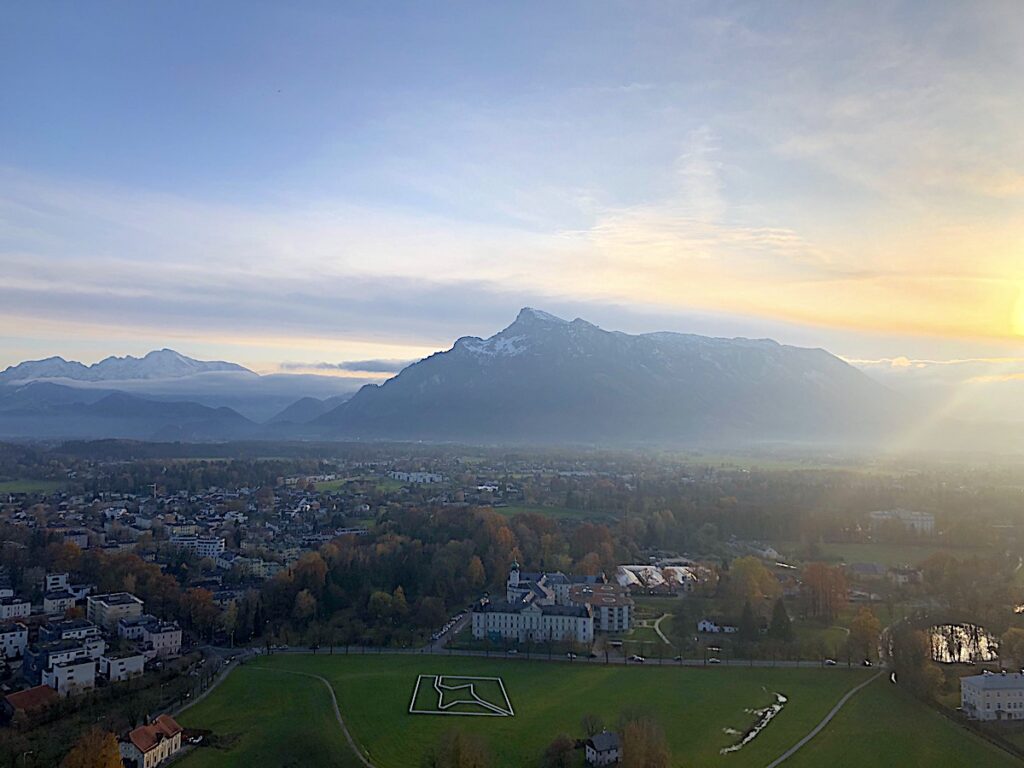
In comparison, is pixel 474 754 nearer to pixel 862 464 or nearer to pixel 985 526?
pixel 985 526

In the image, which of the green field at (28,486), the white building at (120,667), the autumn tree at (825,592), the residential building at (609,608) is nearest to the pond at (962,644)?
the autumn tree at (825,592)

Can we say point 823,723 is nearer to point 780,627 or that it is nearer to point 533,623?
point 780,627

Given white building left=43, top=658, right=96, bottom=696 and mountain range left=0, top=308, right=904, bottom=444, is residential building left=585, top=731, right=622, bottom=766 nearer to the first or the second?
white building left=43, top=658, right=96, bottom=696

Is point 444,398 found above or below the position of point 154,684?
above

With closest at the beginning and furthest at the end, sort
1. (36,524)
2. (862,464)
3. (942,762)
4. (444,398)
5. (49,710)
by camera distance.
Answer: (942,762) < (49,710) < (36,524) < (862,464) < (444,398)

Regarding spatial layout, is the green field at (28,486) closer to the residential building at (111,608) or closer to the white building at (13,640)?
the residential building at (111,608)

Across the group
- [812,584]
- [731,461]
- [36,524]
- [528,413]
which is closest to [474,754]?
[812,584]
